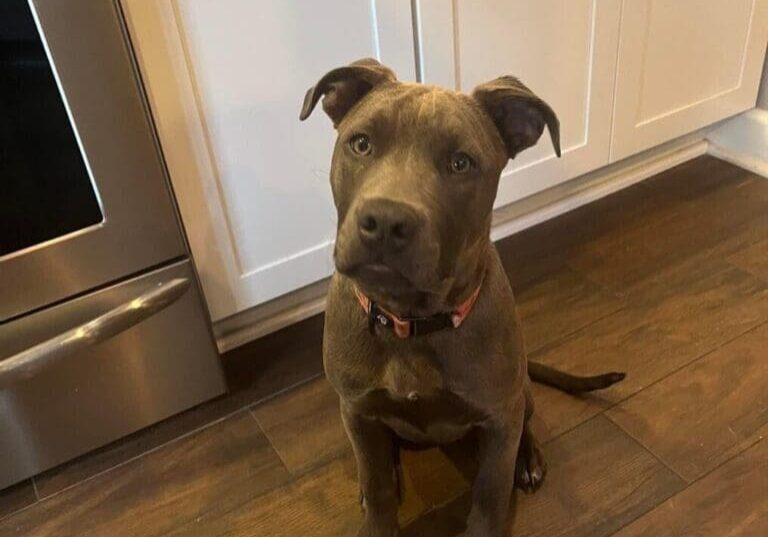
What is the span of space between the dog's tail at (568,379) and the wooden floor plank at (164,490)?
0.58 meters

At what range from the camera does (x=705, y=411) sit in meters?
1.73

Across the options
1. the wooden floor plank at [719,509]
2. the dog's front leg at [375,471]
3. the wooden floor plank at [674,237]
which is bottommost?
the wooden floor plank at [719,509]

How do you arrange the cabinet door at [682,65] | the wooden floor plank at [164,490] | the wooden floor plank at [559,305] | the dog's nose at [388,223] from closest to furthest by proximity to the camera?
the dog's nose at [388,223] < the wooden floor plank at [164,490] < the wooden floor plank at [559,305] < the cabinet door at [682,65]

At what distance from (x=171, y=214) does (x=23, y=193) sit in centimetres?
27

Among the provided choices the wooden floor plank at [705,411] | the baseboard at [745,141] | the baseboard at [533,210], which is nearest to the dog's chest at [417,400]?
the wooden floor plank at [705,411]

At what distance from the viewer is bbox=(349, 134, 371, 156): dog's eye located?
1123 mm

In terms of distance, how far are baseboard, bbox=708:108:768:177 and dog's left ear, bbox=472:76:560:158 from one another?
5.19 ft

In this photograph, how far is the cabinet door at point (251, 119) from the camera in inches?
60.8

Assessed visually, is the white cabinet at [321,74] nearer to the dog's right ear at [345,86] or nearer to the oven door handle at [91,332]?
the oven door handle at [91,332]

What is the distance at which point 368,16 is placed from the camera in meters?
1.70

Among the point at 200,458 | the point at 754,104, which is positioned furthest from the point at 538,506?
the point at 754,104

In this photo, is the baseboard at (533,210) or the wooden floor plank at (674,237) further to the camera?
the wooden floor plank at (674,237)

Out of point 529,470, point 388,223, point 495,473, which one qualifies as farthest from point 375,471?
point 388,223

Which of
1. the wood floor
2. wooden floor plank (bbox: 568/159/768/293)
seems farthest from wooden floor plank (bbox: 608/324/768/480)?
wooden floor plank (bbox: 568/159/768/293)
